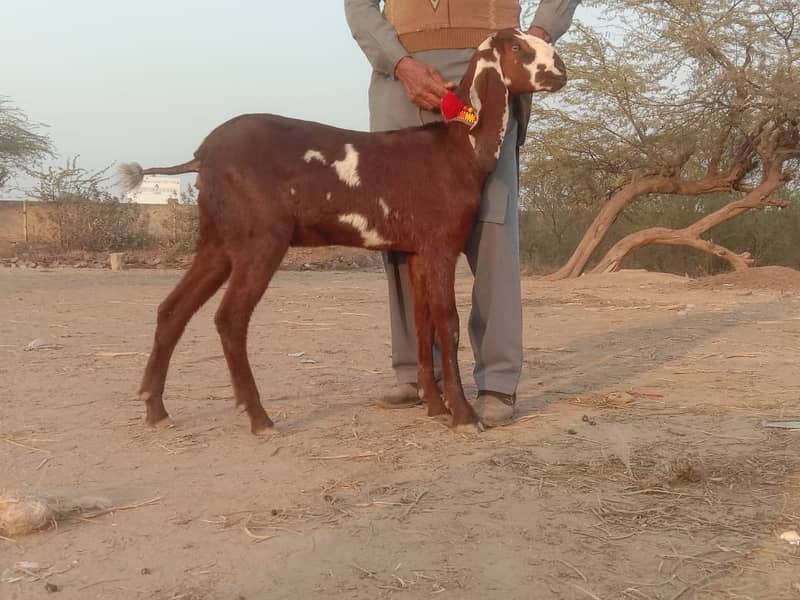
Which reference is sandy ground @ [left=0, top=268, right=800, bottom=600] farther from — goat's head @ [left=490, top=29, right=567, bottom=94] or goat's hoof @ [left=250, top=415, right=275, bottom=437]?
goat's head @ [left=490, top=29, right=567, bottom=94]

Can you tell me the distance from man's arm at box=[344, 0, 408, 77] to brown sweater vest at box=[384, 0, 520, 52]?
0.36ft

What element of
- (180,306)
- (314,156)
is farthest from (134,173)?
(314,156)

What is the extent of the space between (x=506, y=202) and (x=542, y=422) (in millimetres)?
1026

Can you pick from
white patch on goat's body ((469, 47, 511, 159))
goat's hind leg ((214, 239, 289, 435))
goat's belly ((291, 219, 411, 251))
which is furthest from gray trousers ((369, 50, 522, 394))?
goat's hind leg ((214, 239, 289, 435))

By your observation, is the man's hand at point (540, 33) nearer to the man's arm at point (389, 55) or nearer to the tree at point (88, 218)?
the man's arm at point (389, 55)

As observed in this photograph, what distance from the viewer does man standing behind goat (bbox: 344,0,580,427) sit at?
12.7ft

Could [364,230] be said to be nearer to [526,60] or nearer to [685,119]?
[526,60]

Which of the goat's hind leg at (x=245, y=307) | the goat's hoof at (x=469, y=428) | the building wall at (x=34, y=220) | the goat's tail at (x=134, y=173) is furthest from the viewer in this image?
the building wall at (x=34, y=220)

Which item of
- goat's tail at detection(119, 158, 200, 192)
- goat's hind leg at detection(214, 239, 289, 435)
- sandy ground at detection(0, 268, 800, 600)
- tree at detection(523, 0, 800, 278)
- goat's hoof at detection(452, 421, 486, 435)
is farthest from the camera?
tree at detection(523, 0, 800, 278)

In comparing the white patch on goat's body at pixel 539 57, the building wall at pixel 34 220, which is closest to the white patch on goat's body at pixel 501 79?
the white patch on goat's body at pixel 539 57

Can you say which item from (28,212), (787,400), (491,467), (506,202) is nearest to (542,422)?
(491,467)

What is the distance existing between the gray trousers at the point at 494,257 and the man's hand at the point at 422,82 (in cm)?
20

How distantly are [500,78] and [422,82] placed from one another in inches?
13.8

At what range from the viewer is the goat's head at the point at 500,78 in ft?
12.1
